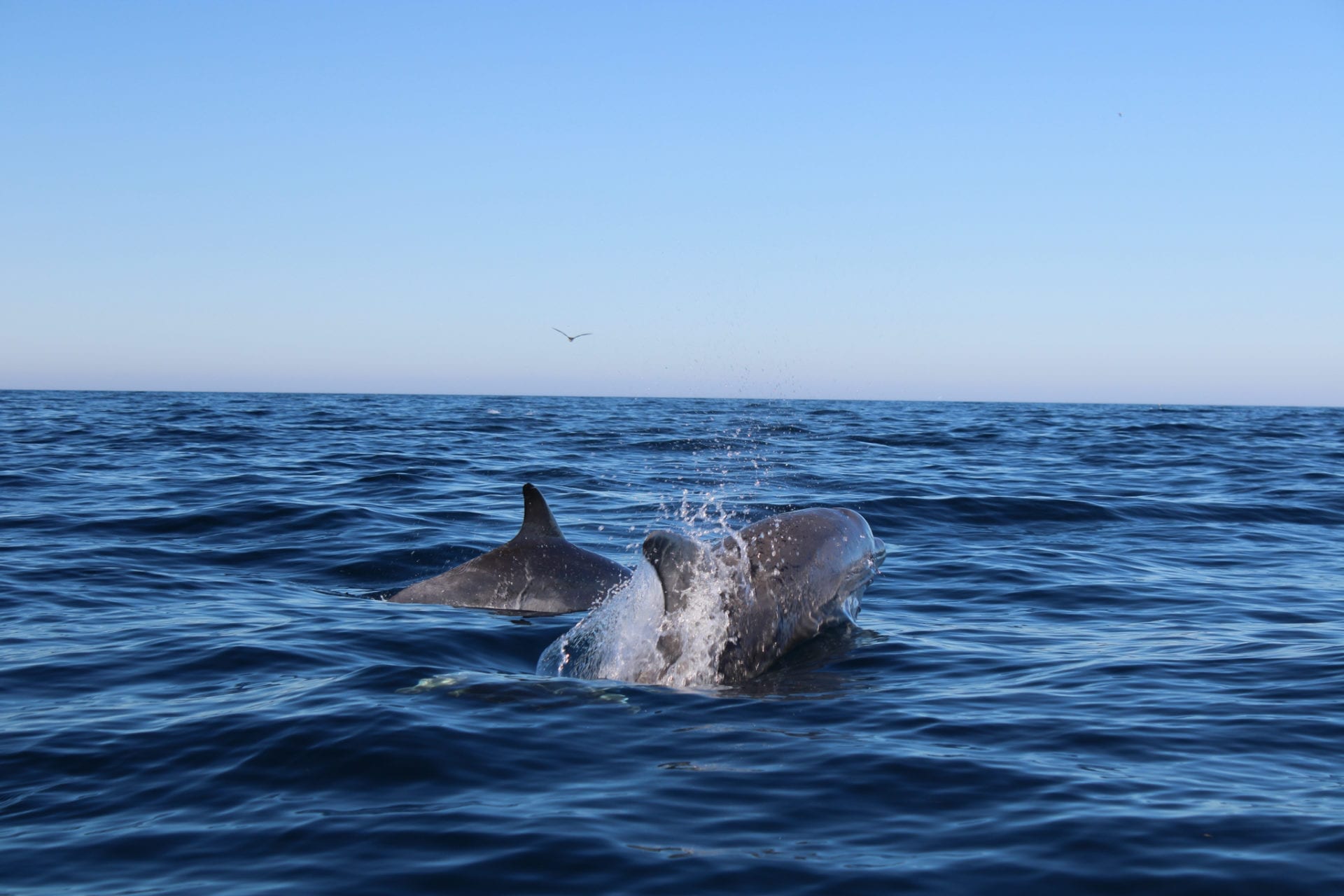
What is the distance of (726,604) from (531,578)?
3.53 metres

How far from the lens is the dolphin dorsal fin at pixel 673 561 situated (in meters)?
7.13

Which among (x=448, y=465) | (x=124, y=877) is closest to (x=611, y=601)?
(x=124, y=877)

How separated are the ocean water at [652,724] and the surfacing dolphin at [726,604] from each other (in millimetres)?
263

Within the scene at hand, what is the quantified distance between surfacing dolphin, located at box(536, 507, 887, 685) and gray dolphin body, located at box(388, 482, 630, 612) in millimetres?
1958

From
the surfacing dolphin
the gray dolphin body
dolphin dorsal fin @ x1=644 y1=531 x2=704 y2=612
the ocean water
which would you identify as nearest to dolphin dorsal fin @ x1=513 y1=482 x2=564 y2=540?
the gray dolphin body

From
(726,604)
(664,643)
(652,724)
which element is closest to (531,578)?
(664,643)

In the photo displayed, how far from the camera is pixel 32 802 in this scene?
17.7ft

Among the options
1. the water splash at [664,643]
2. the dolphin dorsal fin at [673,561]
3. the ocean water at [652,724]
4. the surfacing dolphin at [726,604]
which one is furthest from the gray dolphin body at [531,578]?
the dolphin dorsal fin at [673,561]

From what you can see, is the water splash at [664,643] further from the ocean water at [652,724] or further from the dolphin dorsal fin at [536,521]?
the dolphin dorsal fin at [536,521]

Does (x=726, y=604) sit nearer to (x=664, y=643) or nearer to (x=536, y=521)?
(x=664, y=643)

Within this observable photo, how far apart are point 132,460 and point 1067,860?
78.3 feet

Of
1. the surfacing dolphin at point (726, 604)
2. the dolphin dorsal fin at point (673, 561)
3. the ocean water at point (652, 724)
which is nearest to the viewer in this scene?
the ocean water at point (652, 724)

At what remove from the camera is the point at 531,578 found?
1079 cm

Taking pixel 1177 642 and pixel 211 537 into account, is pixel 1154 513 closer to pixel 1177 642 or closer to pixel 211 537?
pixel 1177 642
